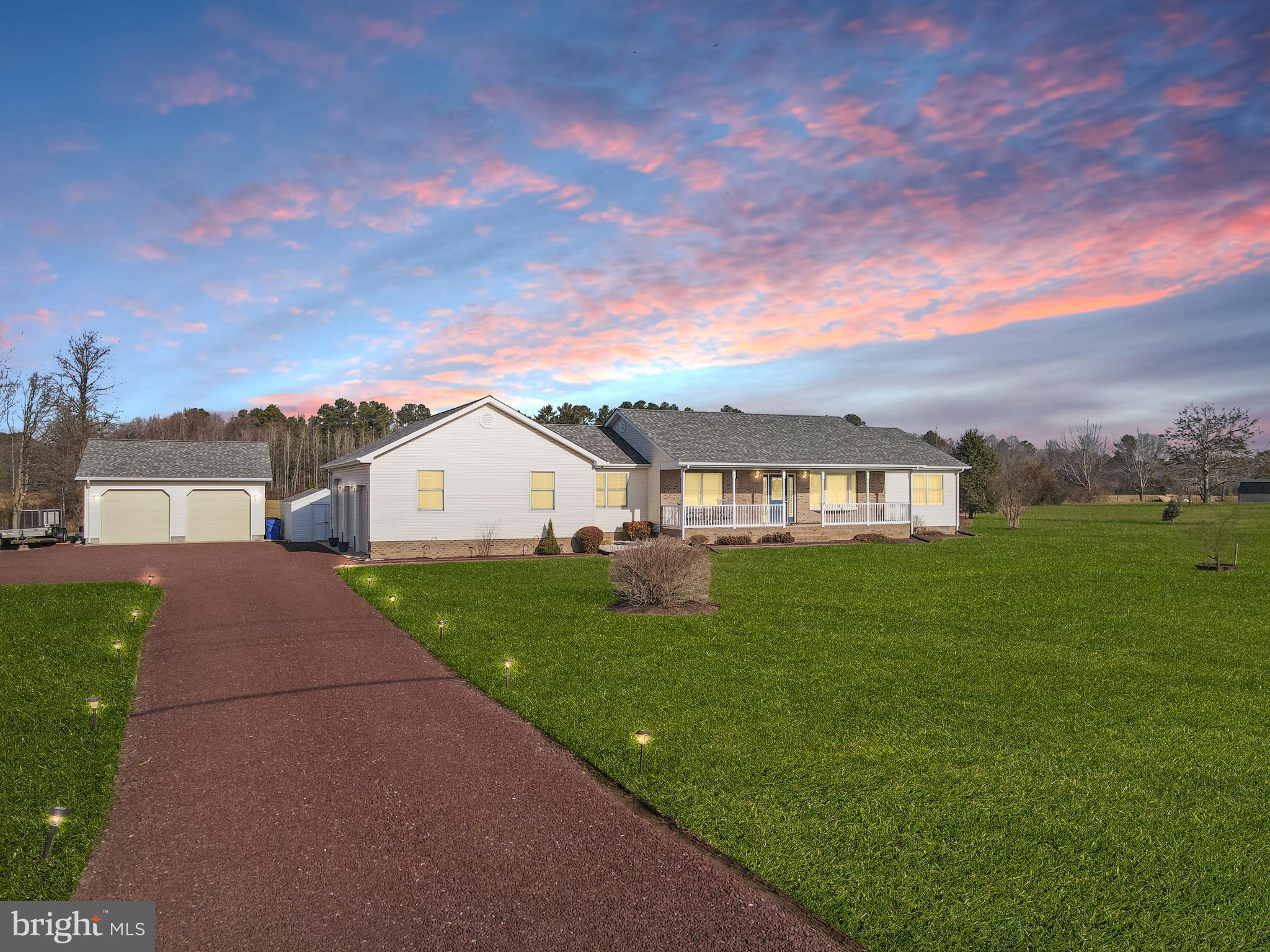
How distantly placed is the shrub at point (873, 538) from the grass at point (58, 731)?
932 inches

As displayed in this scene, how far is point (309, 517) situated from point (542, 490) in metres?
10.8

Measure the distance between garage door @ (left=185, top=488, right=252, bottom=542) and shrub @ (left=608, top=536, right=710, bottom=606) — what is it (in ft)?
74.2

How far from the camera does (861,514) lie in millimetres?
30922

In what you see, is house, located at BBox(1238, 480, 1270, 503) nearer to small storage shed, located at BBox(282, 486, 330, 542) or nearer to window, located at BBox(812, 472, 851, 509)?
window, located at BBox(812, 472, 851, 509)

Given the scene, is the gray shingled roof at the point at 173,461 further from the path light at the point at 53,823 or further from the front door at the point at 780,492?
the path light at the point at 53,823

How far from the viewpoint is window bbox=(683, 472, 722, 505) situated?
2883 cm

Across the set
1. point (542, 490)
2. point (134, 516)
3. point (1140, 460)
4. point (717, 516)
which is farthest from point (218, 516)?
point (1140, 460)

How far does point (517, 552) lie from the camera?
25266 millimetres

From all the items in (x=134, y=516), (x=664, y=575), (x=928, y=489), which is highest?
(x=928, y=489)

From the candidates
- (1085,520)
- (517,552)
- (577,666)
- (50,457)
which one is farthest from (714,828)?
(50,457)

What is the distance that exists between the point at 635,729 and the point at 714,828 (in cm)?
204

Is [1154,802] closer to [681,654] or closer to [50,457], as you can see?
[681,654]

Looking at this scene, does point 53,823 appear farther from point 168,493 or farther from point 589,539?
point 168,493

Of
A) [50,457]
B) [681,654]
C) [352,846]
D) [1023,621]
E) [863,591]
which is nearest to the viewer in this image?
[352,846]
